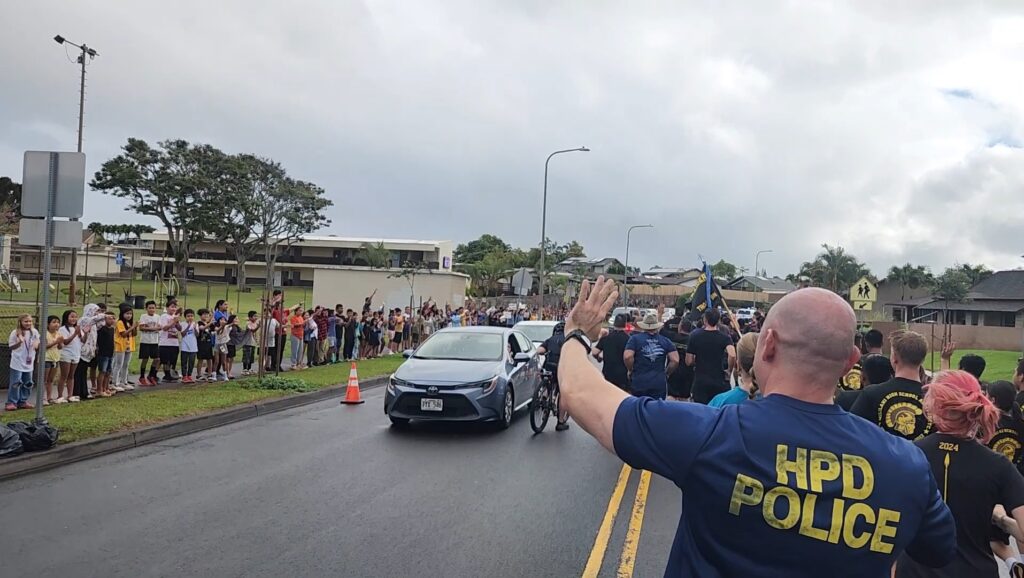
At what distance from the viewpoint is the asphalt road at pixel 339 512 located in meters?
5.26

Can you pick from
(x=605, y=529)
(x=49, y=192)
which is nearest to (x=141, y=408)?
(x=49, y=192)

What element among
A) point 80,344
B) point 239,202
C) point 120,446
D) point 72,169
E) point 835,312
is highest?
point 239,202

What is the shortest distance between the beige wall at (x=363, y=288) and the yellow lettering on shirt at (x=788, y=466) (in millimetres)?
34253

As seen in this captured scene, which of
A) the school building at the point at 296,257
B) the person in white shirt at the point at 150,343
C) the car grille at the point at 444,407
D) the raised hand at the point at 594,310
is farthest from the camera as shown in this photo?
the school building at the point at 296,257

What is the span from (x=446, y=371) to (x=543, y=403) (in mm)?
1554

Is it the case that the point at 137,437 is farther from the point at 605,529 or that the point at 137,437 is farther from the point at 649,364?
the point at 649,364

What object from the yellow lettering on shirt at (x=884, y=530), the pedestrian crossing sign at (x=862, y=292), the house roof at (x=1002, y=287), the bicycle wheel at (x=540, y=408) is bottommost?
the bicycle wheel at (x=540, y=408)

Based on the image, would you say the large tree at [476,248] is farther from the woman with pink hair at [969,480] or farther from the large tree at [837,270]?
the woman with pink hair at [969,480]

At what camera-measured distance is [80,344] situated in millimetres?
11867

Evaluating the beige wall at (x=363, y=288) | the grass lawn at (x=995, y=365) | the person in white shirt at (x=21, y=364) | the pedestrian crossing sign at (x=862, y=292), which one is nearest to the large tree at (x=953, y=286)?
the grass lawn at (x=995, y=365)

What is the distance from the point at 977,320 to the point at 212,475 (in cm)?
5169

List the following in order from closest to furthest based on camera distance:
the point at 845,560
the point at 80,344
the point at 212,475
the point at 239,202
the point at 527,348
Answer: the point at 845,560, the point at 212,475, the point at 80,344, the point at 527,348, the point at 239,202

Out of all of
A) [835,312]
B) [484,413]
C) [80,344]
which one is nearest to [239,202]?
[80,344]

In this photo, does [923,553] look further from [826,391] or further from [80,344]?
[80,344]
